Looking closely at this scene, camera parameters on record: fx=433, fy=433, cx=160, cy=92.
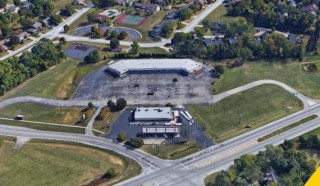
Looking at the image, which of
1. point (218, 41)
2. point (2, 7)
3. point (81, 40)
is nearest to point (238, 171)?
point (218, 41)

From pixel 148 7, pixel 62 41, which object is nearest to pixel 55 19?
pixel 62 41

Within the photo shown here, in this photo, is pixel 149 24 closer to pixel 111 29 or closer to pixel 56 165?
pixel 111 29

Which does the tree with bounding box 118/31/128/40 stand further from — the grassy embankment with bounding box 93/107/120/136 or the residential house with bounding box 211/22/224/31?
the grassy embankment with bounding box 93/107/120/136

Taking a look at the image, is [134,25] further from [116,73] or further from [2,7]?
[2,7]

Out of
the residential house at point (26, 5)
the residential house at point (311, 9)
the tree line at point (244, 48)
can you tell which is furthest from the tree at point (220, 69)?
the residential house at point (26, 5)

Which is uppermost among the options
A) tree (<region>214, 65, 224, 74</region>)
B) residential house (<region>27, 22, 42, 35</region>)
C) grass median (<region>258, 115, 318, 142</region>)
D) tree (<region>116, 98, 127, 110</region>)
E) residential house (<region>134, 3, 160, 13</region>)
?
residential house (<region>134, 3, 160, 13</region>)

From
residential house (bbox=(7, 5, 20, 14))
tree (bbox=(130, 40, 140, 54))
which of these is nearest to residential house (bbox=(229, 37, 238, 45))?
tree (bbox=(130, 40, 140, 54))
